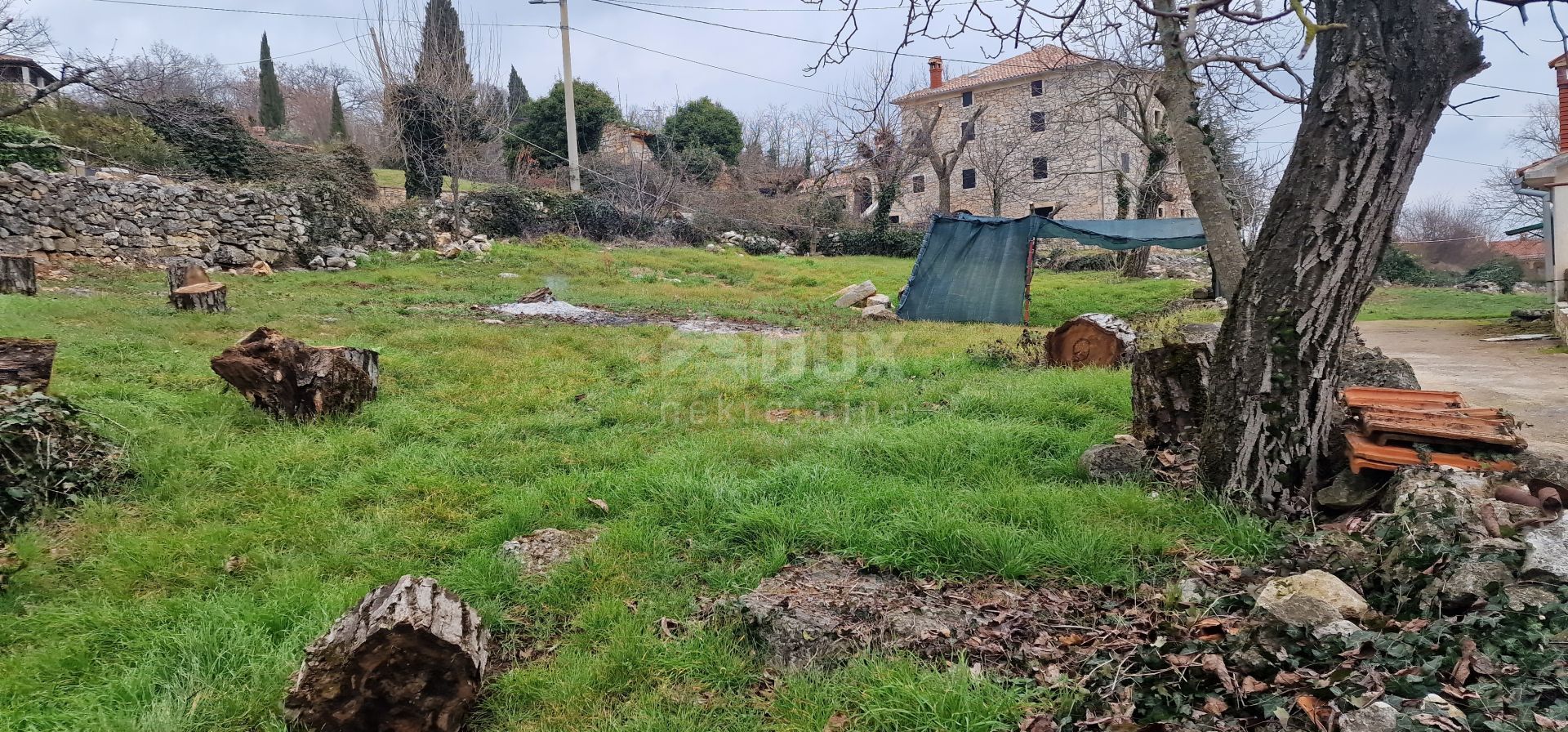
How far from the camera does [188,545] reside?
2920 mm

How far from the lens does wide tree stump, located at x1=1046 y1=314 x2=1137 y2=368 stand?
610 centimetres

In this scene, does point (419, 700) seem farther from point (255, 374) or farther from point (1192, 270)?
point (1192, 270)

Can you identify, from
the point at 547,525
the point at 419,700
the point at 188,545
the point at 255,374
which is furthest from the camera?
the point at 255,374

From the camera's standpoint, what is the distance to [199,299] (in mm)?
8328

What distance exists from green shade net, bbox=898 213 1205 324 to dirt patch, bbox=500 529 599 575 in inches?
342

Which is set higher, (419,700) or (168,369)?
(168,369)

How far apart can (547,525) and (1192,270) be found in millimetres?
21318

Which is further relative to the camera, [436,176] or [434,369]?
[436,176]

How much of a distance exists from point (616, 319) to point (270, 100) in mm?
27433

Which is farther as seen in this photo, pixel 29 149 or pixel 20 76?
pixel 20 76

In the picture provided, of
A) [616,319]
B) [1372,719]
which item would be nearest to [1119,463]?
[1372,719]

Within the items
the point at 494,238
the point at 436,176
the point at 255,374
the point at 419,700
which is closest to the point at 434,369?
the point at 255,374

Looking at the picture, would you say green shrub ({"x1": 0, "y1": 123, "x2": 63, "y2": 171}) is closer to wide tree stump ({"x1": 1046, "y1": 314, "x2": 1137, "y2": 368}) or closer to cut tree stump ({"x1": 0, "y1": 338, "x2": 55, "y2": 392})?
cut tree stump ({"x1": 0, "y1": 338, "x2": 55, "y2": 392})

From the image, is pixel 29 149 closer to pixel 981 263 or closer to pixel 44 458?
pixel 44 458
